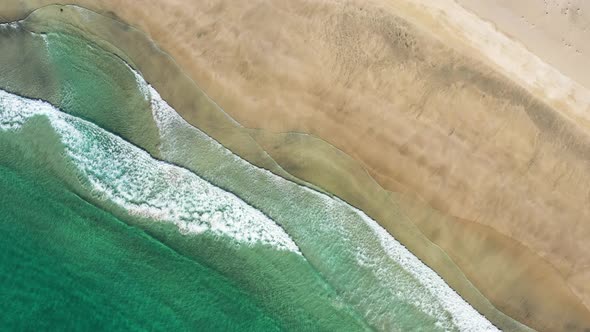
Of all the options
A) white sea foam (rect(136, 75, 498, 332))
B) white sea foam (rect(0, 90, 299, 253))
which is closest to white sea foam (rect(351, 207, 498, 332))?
white sea foam (rect(136, 75, 498, 332))

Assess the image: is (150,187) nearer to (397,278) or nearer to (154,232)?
(154,232)

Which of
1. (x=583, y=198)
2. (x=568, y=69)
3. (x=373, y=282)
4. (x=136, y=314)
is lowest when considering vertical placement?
(x=136, y=314)

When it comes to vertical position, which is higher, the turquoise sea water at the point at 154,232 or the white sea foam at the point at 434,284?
the white sea foam at the point at 434,284

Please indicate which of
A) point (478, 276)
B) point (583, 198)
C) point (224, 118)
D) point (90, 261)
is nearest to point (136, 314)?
point (90, 261)

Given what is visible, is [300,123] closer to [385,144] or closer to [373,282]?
[385,144]

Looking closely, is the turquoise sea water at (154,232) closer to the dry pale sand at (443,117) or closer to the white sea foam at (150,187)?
the white sea foam at (150,187)

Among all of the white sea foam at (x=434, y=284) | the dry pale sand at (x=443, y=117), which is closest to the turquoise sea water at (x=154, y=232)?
the white sea foam at (x=434, y=284)
